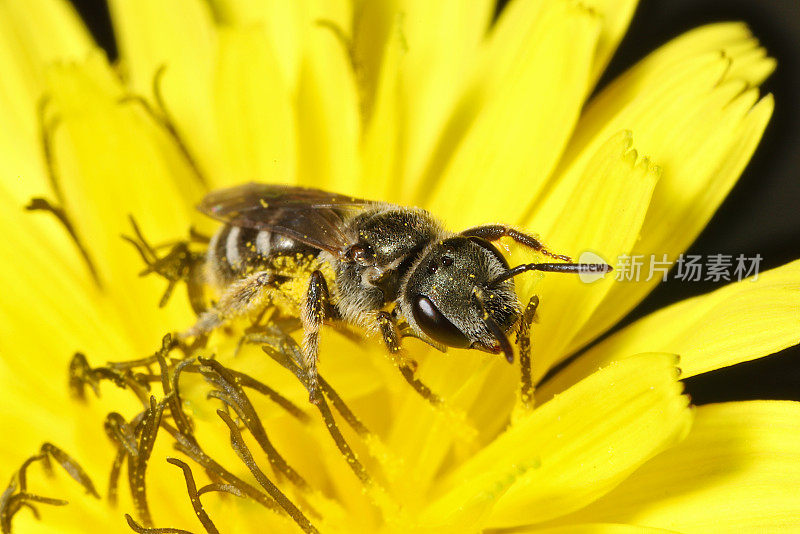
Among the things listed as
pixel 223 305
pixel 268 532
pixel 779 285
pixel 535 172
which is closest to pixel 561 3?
pixel 535 172

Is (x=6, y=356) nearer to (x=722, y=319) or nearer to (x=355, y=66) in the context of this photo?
(x=355, y=66)

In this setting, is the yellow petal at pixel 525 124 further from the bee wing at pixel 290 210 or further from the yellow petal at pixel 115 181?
the yellow petal at pixel 115 181

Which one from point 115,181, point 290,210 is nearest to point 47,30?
point 115,181

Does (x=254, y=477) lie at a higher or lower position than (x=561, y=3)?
lower

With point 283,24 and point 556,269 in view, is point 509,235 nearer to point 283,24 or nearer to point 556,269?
point 556,269

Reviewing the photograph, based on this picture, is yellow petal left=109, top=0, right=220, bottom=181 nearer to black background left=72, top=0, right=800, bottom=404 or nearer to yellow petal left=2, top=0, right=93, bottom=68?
A: yellow petal left=2, top=0, right=93, bottom=68

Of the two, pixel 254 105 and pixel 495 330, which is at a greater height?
pixel 254 105

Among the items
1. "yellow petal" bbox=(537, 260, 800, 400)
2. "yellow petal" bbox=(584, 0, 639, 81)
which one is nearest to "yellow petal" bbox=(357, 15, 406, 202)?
"yellow petal" bbox=(584, 0, 639, 81)
